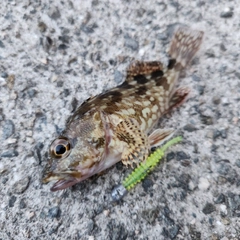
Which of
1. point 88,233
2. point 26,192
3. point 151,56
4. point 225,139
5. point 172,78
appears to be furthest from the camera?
point 151,56

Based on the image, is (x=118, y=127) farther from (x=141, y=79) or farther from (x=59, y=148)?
(x=141, y=79)

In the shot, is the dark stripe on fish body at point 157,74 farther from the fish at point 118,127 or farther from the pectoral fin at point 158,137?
the pectoral fin at point 158,137

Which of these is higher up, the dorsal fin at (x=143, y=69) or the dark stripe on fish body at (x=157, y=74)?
the dorsal fin at (x=143, y=69)

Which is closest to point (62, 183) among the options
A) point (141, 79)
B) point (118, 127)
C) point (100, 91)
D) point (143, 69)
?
point (118, 127)

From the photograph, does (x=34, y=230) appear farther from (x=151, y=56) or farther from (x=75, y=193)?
(x=151, y=56)

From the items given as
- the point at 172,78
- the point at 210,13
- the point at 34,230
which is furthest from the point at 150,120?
the point at 210,13

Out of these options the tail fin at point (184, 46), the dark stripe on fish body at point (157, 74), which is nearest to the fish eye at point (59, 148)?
the dark stripe on fish body at point (157, 74)
